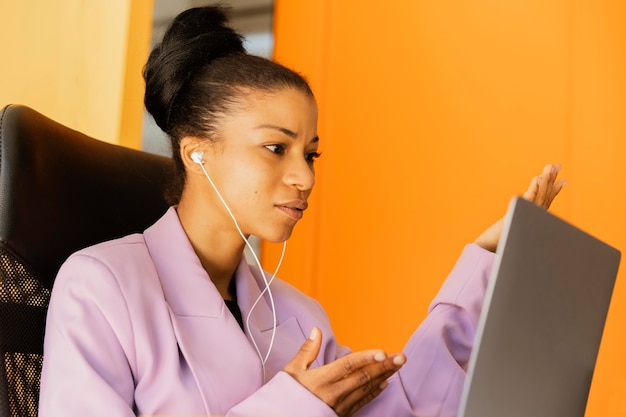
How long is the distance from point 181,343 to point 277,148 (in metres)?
0.37

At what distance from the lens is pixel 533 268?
802mm

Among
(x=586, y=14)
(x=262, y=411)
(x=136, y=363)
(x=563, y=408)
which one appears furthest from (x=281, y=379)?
(x=586, y=14)

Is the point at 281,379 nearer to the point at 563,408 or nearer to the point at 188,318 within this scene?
the point at 188,318

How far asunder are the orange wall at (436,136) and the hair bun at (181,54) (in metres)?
1.15

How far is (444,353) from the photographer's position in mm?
1350

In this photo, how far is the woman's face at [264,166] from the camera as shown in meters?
1.31

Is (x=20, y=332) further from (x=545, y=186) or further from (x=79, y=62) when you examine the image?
(x=79, y=62)

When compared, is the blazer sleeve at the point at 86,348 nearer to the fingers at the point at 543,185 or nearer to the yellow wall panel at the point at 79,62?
the fingers at the point at 543,185

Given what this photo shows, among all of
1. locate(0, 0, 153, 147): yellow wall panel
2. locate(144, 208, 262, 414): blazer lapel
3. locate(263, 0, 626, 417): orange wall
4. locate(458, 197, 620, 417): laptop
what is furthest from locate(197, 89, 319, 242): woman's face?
locate(263, 0, 626, 417): orange wall

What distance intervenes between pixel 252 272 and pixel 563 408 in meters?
0.74

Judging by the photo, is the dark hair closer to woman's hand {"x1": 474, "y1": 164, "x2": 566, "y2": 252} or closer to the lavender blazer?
the lavender blazer

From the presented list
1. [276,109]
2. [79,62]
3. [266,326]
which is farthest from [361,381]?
[79,62]

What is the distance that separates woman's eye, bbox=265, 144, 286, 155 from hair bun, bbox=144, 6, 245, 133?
23 centimetres

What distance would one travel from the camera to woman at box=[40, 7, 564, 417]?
1.05 meters
